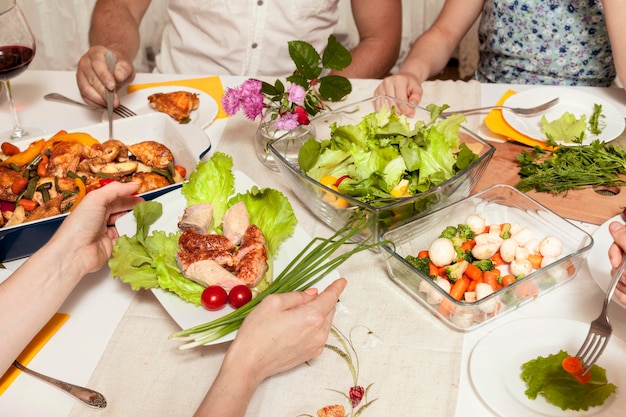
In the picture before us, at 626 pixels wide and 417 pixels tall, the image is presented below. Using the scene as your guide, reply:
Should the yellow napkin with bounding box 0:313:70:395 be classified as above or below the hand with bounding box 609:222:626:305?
below

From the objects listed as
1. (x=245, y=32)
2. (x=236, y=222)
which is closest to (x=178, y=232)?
(x=236, y=222)

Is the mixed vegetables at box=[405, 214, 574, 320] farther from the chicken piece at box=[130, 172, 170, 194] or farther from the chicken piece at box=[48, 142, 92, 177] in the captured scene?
the chicken piece at box=[48, 142, 92, 177]

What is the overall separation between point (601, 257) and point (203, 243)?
0.78 m

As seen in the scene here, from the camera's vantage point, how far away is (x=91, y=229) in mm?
1281

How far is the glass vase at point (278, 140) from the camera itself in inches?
61.2

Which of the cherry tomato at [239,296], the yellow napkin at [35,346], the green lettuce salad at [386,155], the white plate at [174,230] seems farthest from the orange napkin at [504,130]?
the yellow napkin at [35,346]

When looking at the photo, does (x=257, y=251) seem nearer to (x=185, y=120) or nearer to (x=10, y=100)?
(x=185, y=120)

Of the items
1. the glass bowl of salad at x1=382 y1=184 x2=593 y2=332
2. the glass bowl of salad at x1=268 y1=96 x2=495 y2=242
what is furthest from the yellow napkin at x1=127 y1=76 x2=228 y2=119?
the glass bowl of salad at x1=382 y1=184 x2=593 y2=332

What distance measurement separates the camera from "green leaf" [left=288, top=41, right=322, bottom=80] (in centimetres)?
156

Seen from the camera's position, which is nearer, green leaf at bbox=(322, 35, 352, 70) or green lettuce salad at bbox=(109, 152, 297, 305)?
green lettuce salad at bbox=(109, 152, 297, 305)

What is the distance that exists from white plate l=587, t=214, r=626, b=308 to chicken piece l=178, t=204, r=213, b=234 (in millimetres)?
762

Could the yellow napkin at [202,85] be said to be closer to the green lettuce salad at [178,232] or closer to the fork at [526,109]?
the green lettuce salad at [178,232]

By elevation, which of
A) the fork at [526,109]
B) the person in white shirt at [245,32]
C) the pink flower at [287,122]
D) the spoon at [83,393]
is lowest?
the person in white shirt at [245,32]

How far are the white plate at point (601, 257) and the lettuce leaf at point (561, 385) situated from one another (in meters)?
0.17
